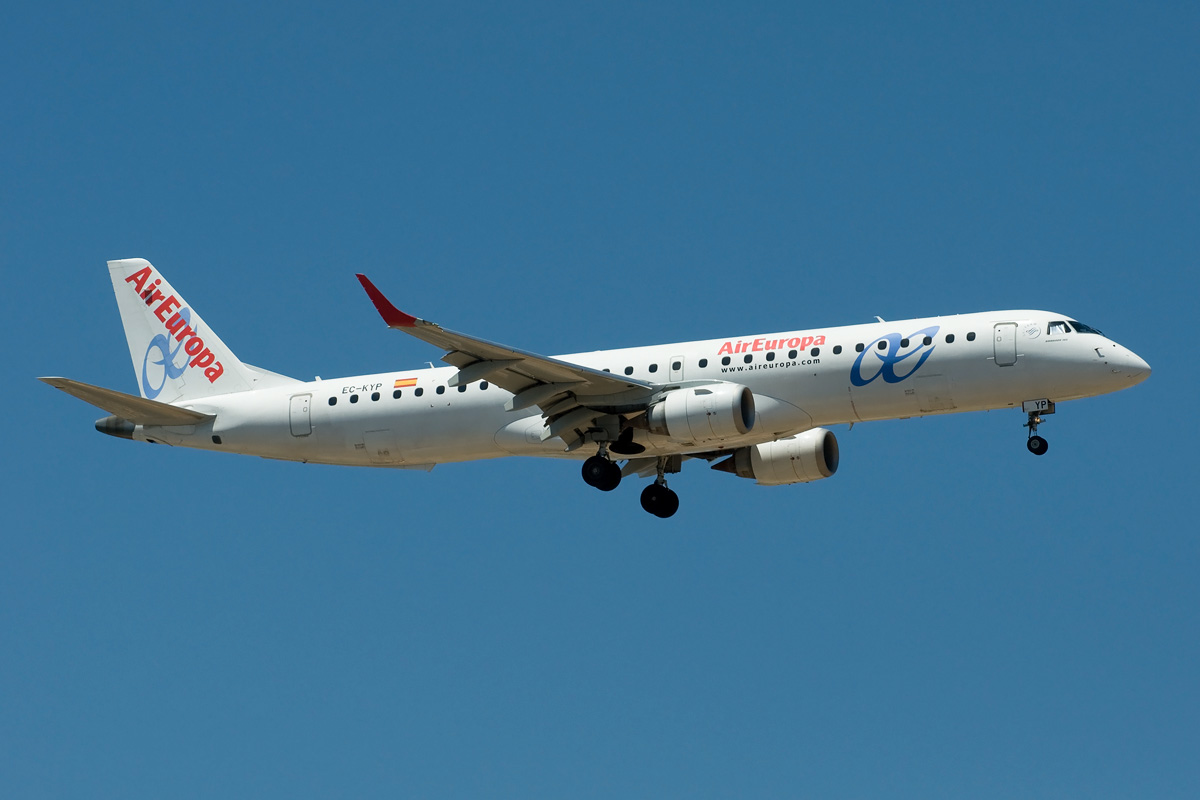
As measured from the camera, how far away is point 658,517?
43438mm

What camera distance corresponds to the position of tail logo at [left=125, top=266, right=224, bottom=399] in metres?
46.1

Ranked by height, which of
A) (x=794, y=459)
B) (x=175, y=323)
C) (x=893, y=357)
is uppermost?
(x=175, y=323)

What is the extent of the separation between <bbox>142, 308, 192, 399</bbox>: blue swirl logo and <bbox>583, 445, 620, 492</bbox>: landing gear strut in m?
13.8

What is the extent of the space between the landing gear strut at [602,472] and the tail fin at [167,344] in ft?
36.5

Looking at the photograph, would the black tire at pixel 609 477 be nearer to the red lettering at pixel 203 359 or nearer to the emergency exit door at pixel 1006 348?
the emergency exit door at pixel 1006 348

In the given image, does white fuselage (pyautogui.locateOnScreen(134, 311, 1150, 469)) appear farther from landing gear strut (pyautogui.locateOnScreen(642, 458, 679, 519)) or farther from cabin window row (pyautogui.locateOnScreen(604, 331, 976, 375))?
landing gear strut (pyautogui.locateOnScreen(642, 458, 679, 519))

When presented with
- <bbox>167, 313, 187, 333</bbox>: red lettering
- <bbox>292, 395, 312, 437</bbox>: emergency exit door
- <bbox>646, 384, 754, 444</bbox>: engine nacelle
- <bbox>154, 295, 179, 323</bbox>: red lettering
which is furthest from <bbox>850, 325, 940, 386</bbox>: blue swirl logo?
<bbox>154, 295, 179, 323</bbox>: red lettering

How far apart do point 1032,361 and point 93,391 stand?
935 inches

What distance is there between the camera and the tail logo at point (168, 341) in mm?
46094

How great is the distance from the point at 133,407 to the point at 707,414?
16223 millimetres

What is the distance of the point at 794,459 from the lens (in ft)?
139

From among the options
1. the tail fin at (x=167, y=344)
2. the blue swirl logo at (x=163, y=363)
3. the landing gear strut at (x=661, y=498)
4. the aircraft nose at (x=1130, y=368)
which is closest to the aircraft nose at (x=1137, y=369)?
the aircraft nose at (x=1130, y=368)

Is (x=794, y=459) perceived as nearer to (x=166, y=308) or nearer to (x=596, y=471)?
(x=596, y=471)

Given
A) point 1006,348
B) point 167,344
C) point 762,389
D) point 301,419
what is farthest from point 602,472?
point 167,344
